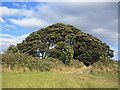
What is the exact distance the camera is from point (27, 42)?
29859 mm

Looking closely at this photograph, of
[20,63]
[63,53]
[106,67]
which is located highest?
[63,53]

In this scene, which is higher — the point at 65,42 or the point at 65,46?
the point at 65,42

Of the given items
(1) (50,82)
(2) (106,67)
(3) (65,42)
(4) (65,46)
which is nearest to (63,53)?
(4) (65,46)

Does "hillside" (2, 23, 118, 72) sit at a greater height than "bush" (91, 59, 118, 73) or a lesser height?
greater

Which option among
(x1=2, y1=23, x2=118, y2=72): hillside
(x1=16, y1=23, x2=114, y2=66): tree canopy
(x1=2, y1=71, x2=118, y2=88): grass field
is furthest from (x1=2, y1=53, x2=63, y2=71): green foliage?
(x1=16, y1=23, x2=114, y2=66): tree canopy

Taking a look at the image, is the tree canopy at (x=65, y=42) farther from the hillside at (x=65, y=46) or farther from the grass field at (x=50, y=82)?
the grass field at (x=50, y=82)

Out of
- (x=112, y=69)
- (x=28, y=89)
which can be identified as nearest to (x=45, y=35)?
(x=112, y=69)

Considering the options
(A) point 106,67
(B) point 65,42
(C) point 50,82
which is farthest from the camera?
(B) point 65,42

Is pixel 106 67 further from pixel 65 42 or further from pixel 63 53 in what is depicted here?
pixel 65 42

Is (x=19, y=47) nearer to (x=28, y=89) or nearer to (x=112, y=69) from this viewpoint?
(x=112, y=69)

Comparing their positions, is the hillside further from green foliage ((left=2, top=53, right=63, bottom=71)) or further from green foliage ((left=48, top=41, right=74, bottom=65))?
green foliage ((left=2, top=53, right=63, bottom=71))

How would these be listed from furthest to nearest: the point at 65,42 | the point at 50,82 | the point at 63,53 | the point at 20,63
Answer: the point at 65,42 < the point at 63,53 < the point at 20,63 < the point at 50,82

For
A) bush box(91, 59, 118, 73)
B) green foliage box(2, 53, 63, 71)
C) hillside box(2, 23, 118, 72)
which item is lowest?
bush box(91, 59, 118, 73)

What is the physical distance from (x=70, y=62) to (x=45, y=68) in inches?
296
